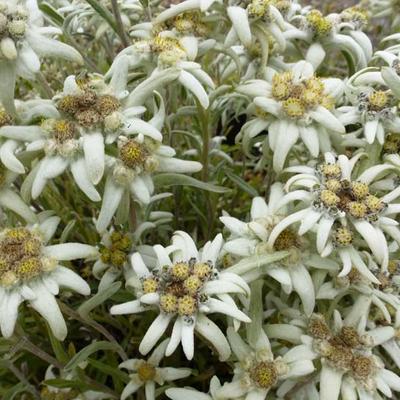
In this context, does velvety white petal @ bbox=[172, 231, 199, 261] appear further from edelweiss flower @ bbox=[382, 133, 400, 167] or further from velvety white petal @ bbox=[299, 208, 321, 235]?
edelweiss flower @ bbox=[382, 133, 400, 167]

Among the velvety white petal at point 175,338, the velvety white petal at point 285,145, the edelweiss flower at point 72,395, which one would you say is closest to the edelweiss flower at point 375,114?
the velvety white petal at point 285,145

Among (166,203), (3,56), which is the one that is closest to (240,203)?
(166,203)

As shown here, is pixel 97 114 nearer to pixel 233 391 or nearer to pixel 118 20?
pixel 118 20

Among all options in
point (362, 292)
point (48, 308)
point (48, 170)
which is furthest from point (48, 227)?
point (362, 292)

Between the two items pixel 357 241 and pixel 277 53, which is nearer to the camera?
pixel 357 241

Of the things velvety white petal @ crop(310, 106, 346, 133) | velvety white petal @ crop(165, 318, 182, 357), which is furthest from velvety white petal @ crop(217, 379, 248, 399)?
velvety white petal @ crop(310, 106, 346, 133)

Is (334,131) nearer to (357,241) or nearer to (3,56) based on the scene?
(357,241)
